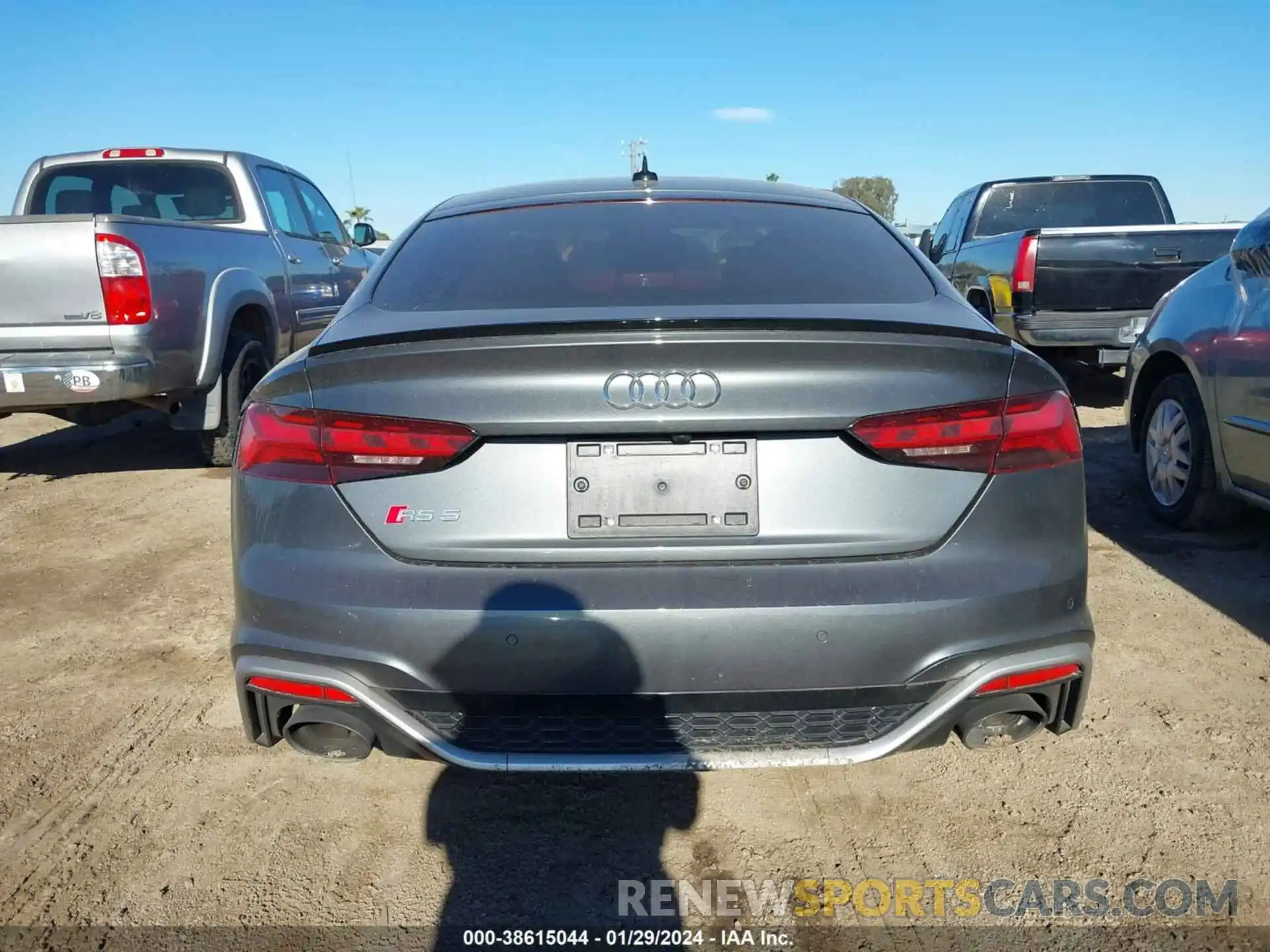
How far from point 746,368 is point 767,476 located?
0.22 meters

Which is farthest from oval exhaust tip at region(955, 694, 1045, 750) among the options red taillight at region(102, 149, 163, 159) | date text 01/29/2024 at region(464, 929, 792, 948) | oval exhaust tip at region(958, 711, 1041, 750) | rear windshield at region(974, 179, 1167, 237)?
rear windshield at region(974, 179, 1167, 237)

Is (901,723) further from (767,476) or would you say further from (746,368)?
(746,368)

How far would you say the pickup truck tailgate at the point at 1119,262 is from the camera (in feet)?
23.1

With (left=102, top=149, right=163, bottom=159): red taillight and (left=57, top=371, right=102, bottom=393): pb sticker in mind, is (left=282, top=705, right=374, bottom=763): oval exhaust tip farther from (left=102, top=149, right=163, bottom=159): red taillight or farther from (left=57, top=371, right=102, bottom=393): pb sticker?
(left=102, top=149, right=163, bottom=159): red taillight

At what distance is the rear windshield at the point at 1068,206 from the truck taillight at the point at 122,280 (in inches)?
296

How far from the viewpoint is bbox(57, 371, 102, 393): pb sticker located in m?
4.89

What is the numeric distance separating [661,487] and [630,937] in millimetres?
989

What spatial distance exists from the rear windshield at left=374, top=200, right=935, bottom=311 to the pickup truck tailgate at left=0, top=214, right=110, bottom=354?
2.88m

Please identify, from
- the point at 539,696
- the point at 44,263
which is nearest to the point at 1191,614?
the point at 539,696

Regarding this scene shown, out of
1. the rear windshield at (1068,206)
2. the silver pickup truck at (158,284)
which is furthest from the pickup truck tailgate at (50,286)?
the rear windshield at (1068,206)

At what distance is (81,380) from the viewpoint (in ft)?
16.1

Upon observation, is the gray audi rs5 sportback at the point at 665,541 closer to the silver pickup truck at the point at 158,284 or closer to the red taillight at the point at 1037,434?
the red taillight at the point at 1037,434

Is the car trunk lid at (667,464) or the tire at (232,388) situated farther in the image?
the tire at (232,388)

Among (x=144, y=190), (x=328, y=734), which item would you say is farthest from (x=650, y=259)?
(x=144, y=190)
